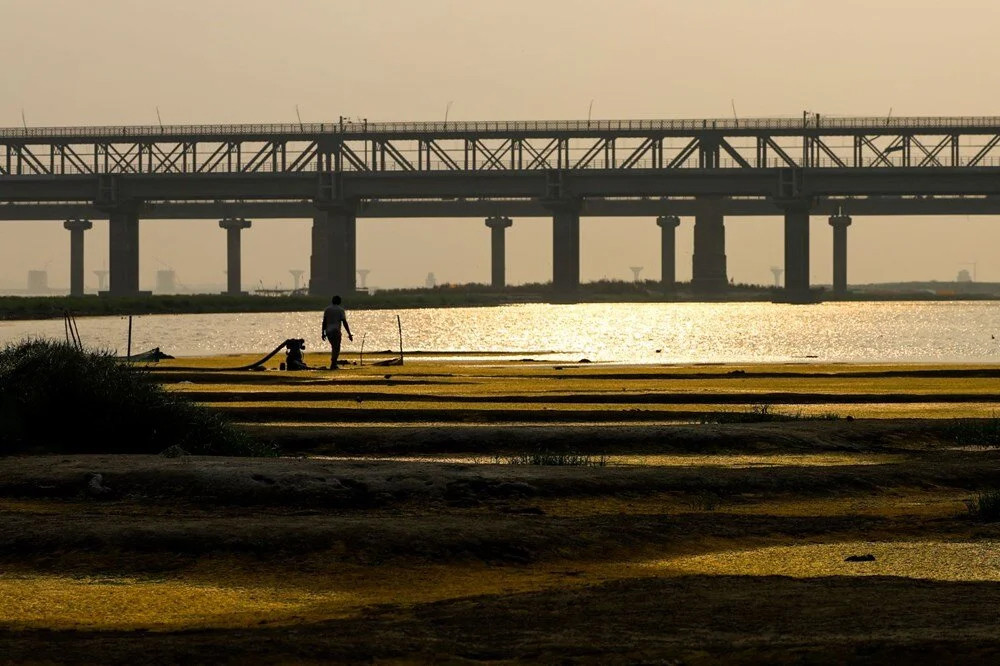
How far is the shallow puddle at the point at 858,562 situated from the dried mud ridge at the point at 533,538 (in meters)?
0.25

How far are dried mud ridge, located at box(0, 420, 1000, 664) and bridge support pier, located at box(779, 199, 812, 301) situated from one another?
476 ft

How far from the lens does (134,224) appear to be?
553ft

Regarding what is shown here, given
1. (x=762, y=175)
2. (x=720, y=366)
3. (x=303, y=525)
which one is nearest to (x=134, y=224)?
(x=762, y=175)

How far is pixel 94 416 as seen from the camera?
748 inches

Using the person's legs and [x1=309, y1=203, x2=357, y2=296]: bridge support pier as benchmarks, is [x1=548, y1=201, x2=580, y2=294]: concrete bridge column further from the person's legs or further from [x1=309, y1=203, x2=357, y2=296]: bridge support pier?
the person's legs

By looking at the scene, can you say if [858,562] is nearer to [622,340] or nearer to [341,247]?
[622,340]

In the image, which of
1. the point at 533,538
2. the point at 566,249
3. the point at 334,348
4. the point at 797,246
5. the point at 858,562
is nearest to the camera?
the point at 858,562

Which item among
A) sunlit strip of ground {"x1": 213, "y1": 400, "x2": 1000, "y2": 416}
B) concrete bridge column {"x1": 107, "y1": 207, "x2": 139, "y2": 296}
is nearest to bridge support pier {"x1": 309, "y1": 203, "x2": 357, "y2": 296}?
concrete bridge column {"x1": 107, "y1": 207, "x2": 139, "y2": 296}

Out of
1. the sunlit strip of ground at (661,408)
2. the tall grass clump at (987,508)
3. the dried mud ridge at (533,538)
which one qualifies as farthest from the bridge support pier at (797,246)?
the tall grass clump at (987,508)

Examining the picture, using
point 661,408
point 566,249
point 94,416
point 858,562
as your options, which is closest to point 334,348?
point 661,408

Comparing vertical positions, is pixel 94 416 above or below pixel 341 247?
below

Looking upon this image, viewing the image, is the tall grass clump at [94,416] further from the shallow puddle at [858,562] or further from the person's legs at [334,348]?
the person's legs at [334,348]

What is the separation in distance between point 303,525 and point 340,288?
15491cm

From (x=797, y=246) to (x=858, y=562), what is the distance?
518 ft
